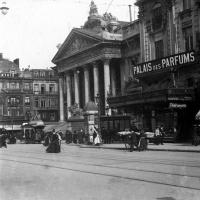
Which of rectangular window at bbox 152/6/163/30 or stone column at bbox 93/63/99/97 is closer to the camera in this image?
rectangular window at bbox 152/6/163/30

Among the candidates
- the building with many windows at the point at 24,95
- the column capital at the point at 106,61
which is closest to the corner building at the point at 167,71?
the column capital at the point at 106,61

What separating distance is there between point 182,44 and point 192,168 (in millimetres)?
26649

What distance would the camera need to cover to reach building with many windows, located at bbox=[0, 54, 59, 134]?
311 feet

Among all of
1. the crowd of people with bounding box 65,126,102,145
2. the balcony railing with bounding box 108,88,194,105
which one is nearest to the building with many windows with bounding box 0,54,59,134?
the crowd of people with bounding box 65,126,102,145

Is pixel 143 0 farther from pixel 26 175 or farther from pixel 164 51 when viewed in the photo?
pixel 26 175

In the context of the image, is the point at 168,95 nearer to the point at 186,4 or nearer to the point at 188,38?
the point at 188,38

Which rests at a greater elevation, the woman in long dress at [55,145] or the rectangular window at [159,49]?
the rectangular window at [159,49]

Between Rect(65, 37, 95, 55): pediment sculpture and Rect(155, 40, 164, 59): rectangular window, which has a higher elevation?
Rect(65, 37, 95, 55): pediment sculpture

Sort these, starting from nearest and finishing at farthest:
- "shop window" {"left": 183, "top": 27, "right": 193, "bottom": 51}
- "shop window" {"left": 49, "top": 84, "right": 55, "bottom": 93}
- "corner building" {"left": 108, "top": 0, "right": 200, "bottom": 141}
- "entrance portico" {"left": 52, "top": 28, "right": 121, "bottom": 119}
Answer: "corner building" {"left": 108, "top": 0, "right": 200, "bottom": 141} → "shop window" {"left": 183, "top": 27, "right": 193, "bottom": 51} → "entrance portico" {"left": 52, "top": 28, "right": 121, "bottom": 119} → "shop window" {"left": 49, "top": 84, "right": 55, "bottom": 93}

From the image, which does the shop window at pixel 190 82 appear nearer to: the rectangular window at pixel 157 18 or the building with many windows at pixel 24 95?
the rectangular window at pixel 157 18

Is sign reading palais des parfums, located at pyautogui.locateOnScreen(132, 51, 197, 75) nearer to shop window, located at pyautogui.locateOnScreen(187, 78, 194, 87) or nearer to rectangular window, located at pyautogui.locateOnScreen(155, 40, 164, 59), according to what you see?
shop window, located at pyautogui.locateOnScreen(187, 78, 194, 87)

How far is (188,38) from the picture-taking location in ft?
130

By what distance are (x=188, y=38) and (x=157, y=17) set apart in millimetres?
5496

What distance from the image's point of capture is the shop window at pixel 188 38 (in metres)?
39.2
